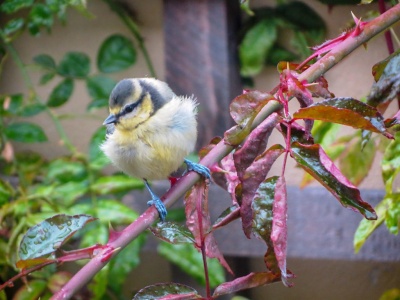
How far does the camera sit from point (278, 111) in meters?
0.56

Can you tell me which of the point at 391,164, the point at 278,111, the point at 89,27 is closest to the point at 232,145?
the point at 278,111

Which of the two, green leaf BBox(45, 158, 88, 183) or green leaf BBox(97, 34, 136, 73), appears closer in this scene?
green leaf BBox(45, 158, 88, 183)

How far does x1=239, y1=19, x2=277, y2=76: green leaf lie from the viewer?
1508 millimetres

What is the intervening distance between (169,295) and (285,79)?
0.69ft

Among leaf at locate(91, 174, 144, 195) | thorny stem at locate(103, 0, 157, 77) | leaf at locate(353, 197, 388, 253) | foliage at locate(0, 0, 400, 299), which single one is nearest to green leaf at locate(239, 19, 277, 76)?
foliage at locate(0, 0, 400, 299)

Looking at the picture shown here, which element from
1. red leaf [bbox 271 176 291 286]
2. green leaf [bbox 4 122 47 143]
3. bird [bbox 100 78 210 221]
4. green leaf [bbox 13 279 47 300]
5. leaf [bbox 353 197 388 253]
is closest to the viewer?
red leaf [bbox 271 176 291 286]

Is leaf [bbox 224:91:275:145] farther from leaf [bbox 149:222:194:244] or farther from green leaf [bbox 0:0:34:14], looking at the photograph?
green leaf [bbox 0:0:34:14]

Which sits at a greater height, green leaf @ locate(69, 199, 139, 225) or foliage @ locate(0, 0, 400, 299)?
foliage @ locate(0, 0, 400, 299)

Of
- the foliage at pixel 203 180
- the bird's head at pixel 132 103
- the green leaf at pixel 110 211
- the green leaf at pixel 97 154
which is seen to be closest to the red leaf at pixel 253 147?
the foliage at pixel 203 180

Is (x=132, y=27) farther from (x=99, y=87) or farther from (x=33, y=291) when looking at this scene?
(x=33, y=291)

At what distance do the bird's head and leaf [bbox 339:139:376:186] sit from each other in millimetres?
321

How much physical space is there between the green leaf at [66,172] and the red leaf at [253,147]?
3.24 feet

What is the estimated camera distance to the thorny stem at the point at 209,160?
1.69 feet

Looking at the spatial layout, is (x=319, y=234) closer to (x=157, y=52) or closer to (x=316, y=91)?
(x=157, y=52)
